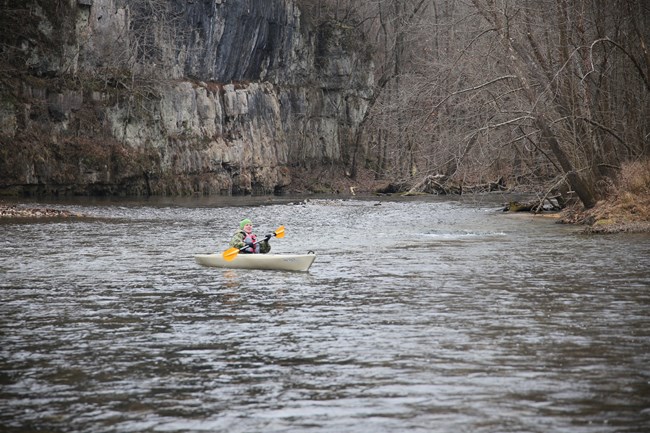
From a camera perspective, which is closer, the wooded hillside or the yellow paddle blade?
the yellow paddle blade

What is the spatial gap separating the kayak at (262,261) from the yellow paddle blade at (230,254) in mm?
91

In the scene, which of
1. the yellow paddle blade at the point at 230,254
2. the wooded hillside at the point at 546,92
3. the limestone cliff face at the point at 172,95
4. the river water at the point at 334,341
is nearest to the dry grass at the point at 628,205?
the wooded hillside at the point at 546,92

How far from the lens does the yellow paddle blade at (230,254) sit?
65.0ft

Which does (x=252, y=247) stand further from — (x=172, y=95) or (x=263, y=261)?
(x=172, y=95)

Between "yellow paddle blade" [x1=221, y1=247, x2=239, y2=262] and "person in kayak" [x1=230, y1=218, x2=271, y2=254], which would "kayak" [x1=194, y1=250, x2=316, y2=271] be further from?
"person in kayak" [x1=230, y1=218, x2=271, y2=254]

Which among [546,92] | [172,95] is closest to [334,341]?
[546,92]

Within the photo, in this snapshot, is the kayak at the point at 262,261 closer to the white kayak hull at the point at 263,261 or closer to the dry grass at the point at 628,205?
the white kayak hull at the point at 263,261

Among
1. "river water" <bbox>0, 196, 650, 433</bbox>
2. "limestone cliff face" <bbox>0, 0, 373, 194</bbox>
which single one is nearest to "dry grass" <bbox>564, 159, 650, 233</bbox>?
"river water" <bbox>0, 196, 650, 433</bbox>

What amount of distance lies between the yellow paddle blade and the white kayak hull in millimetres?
91

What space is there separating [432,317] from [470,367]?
3.22 m

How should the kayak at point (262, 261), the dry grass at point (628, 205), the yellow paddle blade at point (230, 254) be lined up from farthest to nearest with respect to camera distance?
the dry grass at point (628, 205)
the yellow paddle blade at point (230, 254)
the kayak at point (262, 261)

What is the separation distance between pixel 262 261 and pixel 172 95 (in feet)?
139

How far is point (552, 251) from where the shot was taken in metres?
22.5

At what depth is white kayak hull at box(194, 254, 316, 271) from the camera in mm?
19056
